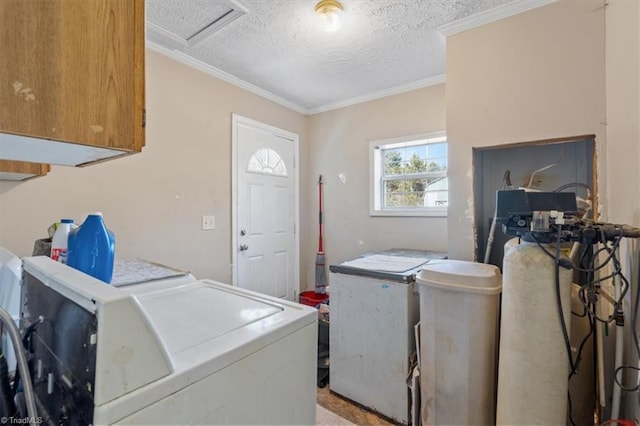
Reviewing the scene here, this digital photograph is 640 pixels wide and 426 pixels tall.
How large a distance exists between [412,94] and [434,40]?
76 centimetres

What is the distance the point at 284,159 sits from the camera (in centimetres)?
337

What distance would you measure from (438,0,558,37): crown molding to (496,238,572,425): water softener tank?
1475mm

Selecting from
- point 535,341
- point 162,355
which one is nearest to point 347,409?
point 535,341

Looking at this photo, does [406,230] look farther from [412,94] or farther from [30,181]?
[30,181]

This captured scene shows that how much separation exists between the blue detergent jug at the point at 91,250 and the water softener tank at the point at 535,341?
1.55m

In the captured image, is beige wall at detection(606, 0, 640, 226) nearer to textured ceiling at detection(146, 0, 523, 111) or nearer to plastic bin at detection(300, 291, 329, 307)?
textured ceiling at detection(146, 0, 523, 111)

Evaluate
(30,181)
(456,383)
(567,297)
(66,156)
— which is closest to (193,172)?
(30,181)

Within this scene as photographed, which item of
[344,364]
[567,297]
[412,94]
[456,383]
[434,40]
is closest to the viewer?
[567,297]

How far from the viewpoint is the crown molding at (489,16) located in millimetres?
1736

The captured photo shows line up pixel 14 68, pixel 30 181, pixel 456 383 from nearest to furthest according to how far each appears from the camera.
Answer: pixel 14 68, pixel 456 383, pixel 30 181

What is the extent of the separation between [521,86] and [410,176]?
134cm

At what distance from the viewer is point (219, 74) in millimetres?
2672

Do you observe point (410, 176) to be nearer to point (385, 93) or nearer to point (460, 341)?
point (385, 93)

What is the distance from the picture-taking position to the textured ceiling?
181 centimetres
